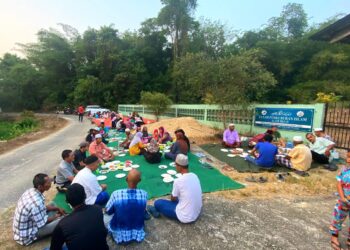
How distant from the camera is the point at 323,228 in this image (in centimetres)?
331

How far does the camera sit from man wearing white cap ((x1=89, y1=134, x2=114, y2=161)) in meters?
6.48

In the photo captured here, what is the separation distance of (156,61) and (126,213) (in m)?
34.6

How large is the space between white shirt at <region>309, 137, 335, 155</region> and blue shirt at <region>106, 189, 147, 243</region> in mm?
5714

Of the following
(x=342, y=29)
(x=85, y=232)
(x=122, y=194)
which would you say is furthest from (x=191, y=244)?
(x=342, y=29)

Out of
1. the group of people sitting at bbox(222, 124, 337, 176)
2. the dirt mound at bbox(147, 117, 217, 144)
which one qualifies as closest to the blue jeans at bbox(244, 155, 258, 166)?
the group of people sitting at bbox(222, 124, 337, 176)

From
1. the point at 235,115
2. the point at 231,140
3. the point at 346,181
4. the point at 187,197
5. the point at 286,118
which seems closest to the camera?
the point at 346,181

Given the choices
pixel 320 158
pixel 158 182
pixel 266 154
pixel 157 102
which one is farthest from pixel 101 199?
pixel 157 102

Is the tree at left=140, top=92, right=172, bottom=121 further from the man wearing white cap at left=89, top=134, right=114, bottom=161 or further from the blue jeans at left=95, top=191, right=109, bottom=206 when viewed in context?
the blue jeans at left=95, top=191, right=109, bottom=206

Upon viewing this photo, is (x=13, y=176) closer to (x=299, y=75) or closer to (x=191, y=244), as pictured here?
(x=191, y=244)

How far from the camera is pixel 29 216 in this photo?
283cm

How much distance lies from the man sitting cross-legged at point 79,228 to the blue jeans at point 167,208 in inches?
51.2

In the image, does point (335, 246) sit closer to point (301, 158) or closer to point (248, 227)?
point (248, 227)

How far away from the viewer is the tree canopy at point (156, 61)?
24859 mm

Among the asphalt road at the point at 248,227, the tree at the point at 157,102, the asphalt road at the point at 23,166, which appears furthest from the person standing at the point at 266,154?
the tree at the point at 157,102
